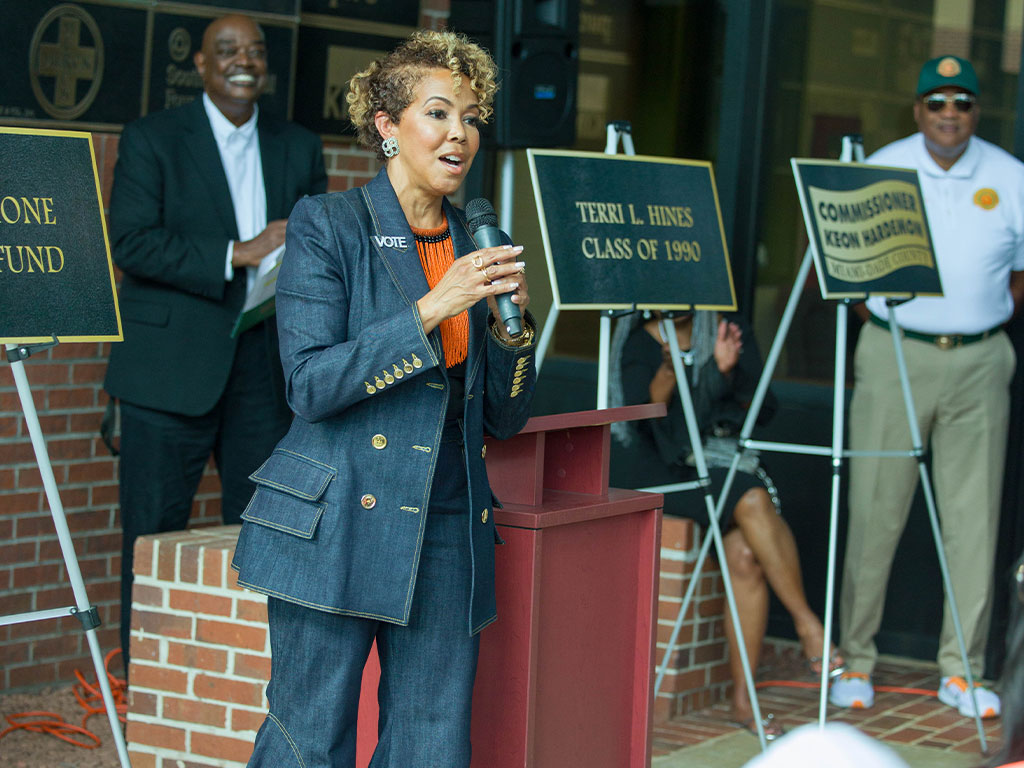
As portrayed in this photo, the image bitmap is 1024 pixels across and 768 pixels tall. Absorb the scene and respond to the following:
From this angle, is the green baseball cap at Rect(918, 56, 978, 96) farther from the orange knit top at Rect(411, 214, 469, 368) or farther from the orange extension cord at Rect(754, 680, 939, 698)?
the orange knit top at Rect(411, 214, 469, 368)

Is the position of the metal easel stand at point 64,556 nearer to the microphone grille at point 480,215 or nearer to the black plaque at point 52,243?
the black plaque at point 52,243

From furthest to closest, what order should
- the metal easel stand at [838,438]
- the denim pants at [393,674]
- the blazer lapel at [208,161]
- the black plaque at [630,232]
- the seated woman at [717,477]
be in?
the seated woman at [717,477], the blazer lapel at [208,161], the metal easel stand at [838,438], the black plaque at [630,232], the denim pants at [393,674]

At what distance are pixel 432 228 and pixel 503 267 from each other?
1.10 ft

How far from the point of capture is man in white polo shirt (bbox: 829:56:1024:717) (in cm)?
486

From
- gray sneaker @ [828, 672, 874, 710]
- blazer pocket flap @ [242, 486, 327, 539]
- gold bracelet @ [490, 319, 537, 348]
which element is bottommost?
gray sneaker @ [828, 672, 874, 710]

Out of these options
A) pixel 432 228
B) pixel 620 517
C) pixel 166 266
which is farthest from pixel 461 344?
pixel 166 266

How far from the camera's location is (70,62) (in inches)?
178

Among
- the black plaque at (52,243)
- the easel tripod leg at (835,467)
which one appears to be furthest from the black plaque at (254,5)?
the easel tripod leg at (835,467)

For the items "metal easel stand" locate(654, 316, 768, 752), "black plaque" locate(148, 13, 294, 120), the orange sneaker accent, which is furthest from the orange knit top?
the orange sneaker accent

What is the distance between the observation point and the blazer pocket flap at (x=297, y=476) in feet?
8.04

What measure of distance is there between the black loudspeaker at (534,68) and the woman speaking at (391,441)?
211 cm

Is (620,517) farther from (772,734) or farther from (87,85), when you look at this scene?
(87,85)

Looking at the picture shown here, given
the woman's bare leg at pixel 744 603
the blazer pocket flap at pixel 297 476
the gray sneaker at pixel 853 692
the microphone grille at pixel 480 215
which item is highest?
the microphone grille at pixel 480 215

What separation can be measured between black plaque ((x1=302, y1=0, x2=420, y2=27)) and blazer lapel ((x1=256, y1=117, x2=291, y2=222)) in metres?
0.99
